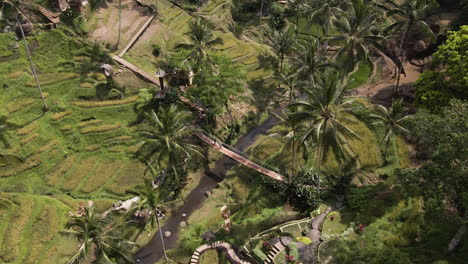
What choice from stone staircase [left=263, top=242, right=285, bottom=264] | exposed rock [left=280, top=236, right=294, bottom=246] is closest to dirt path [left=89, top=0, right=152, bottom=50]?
exposed rock [left=280, top=236, right=294, bottom=246]

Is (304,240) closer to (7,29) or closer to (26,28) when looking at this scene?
(26,28)

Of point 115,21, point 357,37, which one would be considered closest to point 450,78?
point 357,37

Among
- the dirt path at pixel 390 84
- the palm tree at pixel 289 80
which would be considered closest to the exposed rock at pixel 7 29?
the palm tree at pixel 289 80

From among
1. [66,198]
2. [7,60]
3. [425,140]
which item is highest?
[425,140]

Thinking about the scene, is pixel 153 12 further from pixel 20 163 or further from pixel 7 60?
pixel 20 163

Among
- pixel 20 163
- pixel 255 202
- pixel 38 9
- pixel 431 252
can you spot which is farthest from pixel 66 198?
pixel 431 252

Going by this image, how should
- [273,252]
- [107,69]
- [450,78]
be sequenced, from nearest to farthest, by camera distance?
[273,252], [450,78], [107,69]

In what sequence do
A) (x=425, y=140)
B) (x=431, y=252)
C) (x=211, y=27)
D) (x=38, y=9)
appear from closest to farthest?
(x=431, y=252) < (x=425, y=140) < (x=38, y=9) < (x=211, y=27)

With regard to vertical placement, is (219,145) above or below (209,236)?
above
